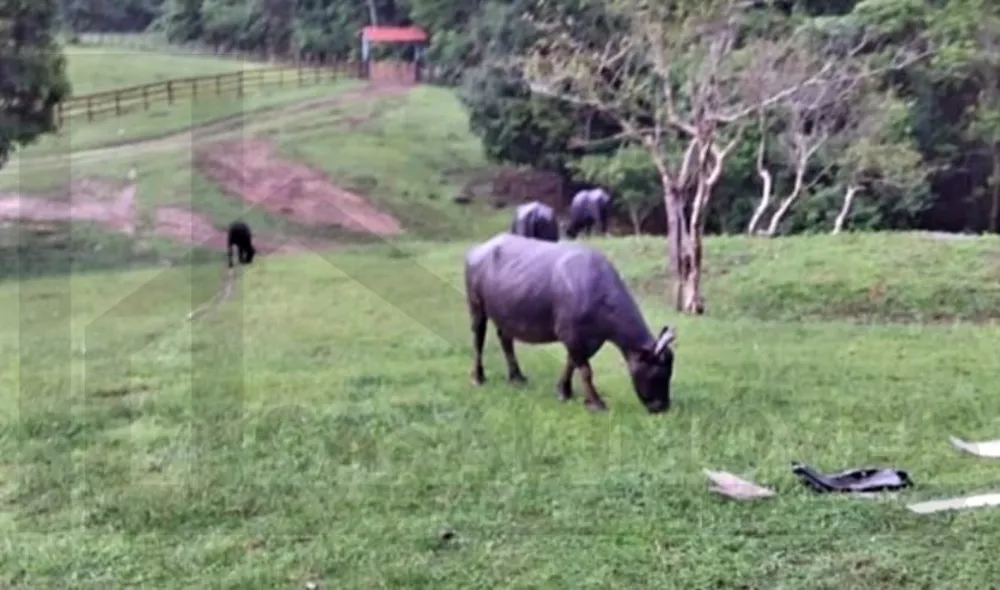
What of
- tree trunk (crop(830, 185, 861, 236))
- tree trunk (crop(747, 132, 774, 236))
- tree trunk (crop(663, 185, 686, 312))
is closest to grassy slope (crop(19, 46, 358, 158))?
tree trunk (crop(663, 185, 686, 312))

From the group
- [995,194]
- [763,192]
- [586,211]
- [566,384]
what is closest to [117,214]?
[586,211]

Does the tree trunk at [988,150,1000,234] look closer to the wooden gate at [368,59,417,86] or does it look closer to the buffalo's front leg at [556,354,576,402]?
the wooden gate at [368,59,417,86]

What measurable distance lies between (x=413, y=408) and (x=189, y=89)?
15.4 feet

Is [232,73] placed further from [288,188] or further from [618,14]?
[618,14]

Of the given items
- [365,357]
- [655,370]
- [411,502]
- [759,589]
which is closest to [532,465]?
[411,502]

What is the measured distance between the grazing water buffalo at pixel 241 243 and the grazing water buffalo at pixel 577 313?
368 centimetres

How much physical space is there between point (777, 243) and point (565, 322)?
522 centimetres

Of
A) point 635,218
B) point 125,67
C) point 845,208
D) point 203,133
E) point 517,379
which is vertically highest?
point 125,67

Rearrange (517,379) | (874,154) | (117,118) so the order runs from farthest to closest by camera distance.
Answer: (874,154)
(117,118)
(517,379)

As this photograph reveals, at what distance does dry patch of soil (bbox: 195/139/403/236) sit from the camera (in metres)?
9.46

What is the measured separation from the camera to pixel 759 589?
2.92 metres

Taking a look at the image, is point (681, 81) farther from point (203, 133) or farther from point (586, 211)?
point (203, 133)

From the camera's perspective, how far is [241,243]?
28.7 ft

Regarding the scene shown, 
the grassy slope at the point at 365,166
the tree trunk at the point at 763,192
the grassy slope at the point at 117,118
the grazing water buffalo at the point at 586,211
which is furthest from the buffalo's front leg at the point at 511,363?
the tree trunk at the point at 763,192
